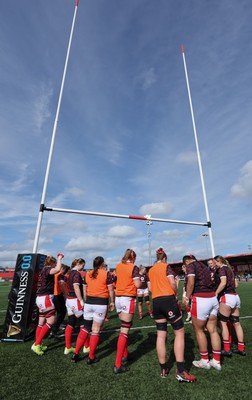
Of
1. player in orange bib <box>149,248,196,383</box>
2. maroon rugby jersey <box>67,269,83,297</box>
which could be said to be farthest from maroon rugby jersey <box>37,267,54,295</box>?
player in orange bib <box>149,248,196,383</box>

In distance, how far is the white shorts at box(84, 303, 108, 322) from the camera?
4.37m

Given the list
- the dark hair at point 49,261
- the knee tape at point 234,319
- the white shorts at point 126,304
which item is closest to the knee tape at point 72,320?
the dark hair at point 49,261

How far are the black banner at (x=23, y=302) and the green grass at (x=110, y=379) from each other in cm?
97

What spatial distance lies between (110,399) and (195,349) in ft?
8.99

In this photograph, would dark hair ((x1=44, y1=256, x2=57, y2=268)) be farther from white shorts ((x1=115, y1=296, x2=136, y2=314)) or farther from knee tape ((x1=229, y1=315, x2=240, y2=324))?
knee tape ((x1=229, y1=315, x2=240, y2=324))

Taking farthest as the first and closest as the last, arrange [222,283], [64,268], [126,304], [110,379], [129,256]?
[64,268] → [222,283] → [129,256] → [126,304] → [110,379]

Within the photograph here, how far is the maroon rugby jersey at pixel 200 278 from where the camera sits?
415 centimetres

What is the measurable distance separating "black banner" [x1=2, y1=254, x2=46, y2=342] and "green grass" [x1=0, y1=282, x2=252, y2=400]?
97cm

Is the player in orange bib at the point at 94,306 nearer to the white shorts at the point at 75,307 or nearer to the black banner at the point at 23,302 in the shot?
the white shorts at the point at 75,307

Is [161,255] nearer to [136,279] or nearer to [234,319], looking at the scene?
[136,279]

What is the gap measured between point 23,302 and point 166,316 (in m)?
4.61

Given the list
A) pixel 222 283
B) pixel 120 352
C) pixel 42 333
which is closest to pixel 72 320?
pixel 42 333

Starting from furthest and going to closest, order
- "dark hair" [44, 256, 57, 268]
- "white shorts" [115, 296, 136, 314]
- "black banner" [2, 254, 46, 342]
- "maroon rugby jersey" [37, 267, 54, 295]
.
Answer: "black banner" [2, 254, 46, 342] → "dark hair" [44, 256, 57, 268] → "maroon rugby jersey" [37, 267, 54, 295] → "white shorts" [115, 296, 136, 314]

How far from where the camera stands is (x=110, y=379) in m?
3.74
